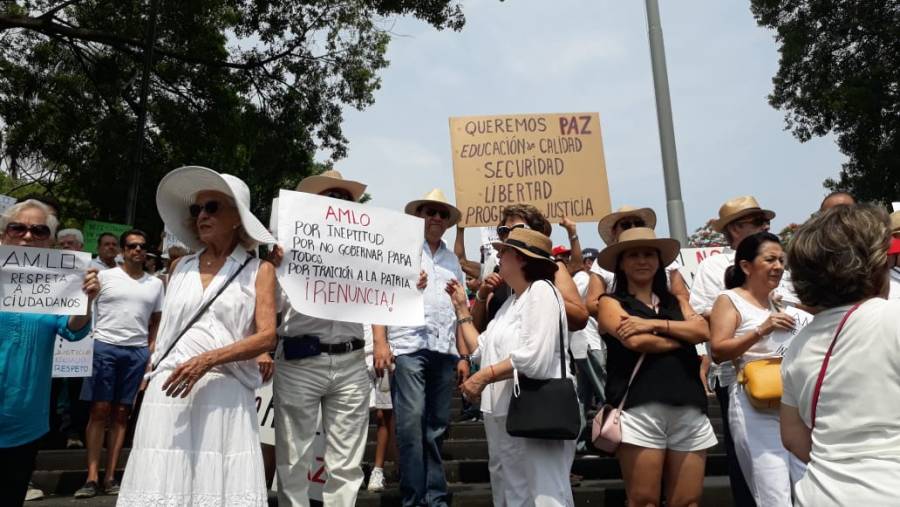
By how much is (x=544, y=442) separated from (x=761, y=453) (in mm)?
1063

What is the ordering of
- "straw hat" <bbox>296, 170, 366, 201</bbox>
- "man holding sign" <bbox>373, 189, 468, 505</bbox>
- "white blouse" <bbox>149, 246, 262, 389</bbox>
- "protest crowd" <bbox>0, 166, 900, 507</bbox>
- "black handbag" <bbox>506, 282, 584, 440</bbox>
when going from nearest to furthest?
"protest crowd" <bbox>0, 166, 900, 507</bbox>
"white blouse" <bbox>149, 246, 262, 389</bbox>
"black handbag" <bbox>506, 282, 584, 440</bbox>
"man holding sign" <bbox>373, 189, 468, 505</bbox>
"straw hat" <bbox>296, 170, 366, 201</bbox>

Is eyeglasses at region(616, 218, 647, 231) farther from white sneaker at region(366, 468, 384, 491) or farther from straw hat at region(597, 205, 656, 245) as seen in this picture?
white sneaker at region(366, 468, 384, 491)

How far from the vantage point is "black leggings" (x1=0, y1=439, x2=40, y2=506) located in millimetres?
3787

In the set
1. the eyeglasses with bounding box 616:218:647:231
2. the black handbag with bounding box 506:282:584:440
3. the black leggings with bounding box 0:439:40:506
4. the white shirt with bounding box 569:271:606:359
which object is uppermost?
the eyeglasses with bounding box 616:218:647:231

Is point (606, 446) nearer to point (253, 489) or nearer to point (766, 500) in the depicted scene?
point (766, 500)

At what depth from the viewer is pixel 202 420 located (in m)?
3.28

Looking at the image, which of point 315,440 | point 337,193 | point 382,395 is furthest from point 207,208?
point 382,395

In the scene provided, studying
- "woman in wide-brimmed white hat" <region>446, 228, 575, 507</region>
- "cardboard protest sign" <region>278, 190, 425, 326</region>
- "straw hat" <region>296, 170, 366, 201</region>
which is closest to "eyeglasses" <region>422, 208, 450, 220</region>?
"straw hat" <region>296, 170, 366, 201</region>

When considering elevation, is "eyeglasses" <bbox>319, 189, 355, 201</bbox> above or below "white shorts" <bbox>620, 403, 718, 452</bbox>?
above

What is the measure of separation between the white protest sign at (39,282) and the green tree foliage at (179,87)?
1110cm

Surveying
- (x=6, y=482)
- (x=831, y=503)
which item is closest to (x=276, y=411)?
(x=6, y=482)

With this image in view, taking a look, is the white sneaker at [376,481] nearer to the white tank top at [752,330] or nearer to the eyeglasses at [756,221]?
the white tank top at [752,330]

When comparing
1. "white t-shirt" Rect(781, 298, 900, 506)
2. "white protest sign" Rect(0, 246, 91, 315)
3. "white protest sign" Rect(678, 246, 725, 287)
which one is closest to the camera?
"white t-shirt" Rect(781, 298, 900, 506)

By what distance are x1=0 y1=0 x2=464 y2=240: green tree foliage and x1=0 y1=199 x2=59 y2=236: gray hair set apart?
426 inches
